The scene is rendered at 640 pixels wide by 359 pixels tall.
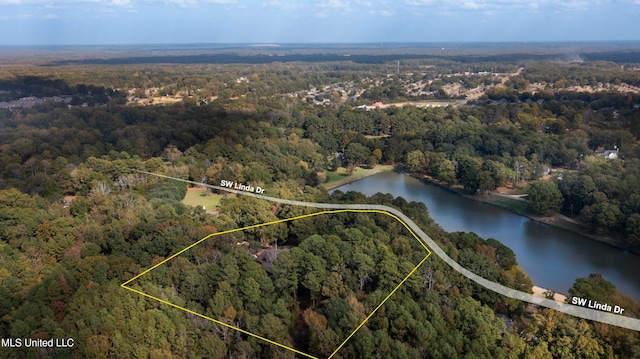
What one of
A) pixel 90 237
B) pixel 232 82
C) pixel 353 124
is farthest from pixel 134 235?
pixel 232 82

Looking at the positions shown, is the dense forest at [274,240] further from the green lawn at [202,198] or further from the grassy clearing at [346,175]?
the grassy clearing at [346,175]

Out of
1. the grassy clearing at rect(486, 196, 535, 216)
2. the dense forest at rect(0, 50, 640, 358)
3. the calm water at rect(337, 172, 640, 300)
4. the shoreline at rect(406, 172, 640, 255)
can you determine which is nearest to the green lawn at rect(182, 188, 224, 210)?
the dense forest at rect(0, 50, 640, 358)

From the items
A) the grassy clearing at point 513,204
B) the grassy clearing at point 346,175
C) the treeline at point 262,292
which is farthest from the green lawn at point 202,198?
the grassy clearing at point 513,204

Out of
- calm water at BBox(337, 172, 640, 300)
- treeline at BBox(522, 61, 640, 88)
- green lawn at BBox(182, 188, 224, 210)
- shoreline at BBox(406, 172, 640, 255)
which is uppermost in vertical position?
treeline at BBox(522, 61, 640, 88)

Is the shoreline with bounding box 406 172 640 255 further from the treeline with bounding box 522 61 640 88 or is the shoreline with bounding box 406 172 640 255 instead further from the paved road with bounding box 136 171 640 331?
the treeline with bounding box 522 61 640 88

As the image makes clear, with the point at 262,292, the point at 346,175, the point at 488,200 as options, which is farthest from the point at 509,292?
the point at 346,175
